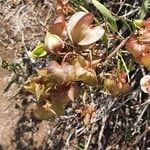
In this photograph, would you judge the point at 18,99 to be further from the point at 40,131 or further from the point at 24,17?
the point at 24,17

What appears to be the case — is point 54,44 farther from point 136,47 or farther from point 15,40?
point 15,40

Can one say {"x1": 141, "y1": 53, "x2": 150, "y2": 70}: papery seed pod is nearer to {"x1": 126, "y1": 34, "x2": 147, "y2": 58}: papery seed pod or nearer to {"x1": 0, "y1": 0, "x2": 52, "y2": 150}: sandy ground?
{"x1": 126, "y1": 34, "x2": 147, "y2": 58}: papery seed pod

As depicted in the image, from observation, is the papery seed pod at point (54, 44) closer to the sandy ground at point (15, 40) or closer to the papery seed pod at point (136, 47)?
the papery seed pod at point (136, 47)

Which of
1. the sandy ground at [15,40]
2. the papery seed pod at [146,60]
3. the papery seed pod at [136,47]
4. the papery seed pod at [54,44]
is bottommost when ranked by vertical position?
the sandy ground at [15,40]

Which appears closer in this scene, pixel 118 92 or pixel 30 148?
pixel 118 92

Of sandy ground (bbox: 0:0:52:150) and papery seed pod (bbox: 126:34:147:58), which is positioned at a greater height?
papery seed pod (bbox: 126:34:147:58)

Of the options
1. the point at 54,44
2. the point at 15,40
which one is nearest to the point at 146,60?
the point at 54,44

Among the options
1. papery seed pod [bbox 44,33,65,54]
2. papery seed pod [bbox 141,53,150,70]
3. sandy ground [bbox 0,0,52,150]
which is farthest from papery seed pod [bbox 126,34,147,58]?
sandy ground [bbox 0,0,52,150]

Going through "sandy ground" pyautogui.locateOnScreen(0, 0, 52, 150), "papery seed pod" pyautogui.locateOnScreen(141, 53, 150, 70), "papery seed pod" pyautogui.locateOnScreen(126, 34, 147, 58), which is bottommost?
"sandy ground" pyautogui.locateOnScreen(0, 0, 52, 150)

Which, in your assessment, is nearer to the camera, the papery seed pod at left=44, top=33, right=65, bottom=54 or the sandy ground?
the papery seed pod at left=44, top=33, right=65, bottom=54

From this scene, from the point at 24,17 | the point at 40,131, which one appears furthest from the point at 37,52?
the point at 24,17

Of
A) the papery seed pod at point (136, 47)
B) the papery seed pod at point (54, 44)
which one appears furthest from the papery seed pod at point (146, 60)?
the papery seed pod at point (54, 44)
